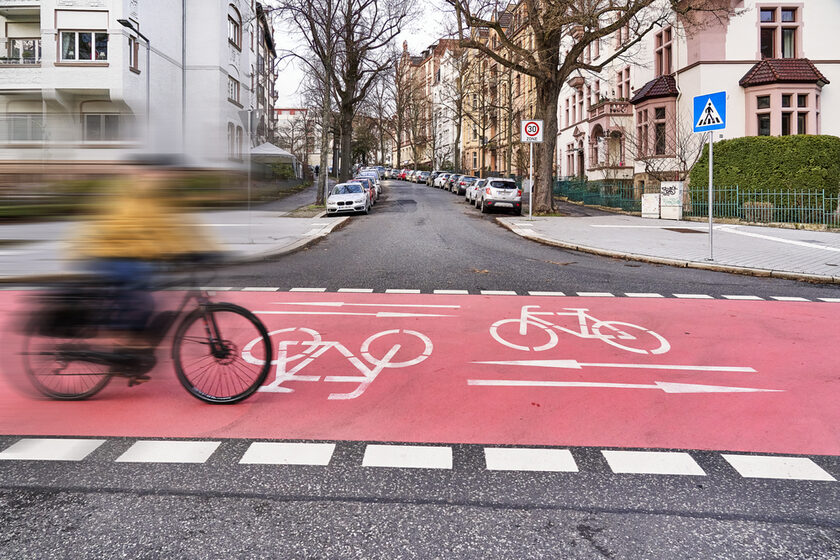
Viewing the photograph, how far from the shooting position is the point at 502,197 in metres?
29.5

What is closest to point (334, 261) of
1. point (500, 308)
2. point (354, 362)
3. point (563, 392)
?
point (500, 308)

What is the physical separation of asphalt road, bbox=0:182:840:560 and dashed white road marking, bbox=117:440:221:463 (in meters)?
0.08

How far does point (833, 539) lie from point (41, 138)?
212 inches

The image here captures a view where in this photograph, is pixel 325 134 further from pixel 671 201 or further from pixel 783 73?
pixel 783 73

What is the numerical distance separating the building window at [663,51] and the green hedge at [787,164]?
13.1 meters

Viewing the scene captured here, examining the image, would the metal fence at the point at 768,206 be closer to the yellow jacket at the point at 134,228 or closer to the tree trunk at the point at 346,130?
the tree trunk at the point at 346,130

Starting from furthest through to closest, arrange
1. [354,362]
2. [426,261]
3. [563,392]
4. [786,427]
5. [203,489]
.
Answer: [426,261] < [354,362] < [563,392] < [786,427] < [203,489]

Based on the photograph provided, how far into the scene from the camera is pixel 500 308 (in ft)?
29.9

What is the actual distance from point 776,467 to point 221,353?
11.9 ft

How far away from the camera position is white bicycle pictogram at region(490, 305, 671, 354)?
699 centimetres

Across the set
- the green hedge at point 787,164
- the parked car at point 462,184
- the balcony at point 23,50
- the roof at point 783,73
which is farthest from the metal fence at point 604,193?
the balcony at point 23,50

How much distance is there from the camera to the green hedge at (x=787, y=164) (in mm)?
27422

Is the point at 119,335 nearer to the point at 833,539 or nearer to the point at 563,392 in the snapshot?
the point at 563,392

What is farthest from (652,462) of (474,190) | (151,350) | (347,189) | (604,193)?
(604,193)
